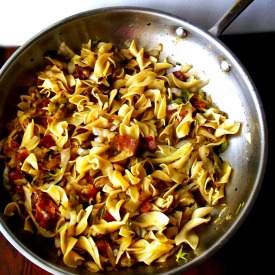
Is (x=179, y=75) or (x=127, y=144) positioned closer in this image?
(x=127, y=144)

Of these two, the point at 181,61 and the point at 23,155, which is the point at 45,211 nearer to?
the point at 23,155

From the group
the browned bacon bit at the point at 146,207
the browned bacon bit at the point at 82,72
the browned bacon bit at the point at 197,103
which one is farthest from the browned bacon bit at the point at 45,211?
the browned bacon bit at the point at 197,103

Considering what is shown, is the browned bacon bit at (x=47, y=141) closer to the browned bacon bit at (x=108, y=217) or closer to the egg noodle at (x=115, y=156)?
the egg noodle at (x=115, y=156)

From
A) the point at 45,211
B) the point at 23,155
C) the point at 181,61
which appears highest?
the point at 181,61

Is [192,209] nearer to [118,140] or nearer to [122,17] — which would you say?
[118,140]

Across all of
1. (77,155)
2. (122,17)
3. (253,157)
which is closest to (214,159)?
(253,157)

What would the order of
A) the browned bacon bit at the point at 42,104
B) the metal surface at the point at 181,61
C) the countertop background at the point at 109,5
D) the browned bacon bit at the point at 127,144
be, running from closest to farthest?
the metal surface at the point at 181,61
the browned bacon bit at the point at 127,144
the browned bacon bit at the point at 42,104
the countertop background at the point at 109,5

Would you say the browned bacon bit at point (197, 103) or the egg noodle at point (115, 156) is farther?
the browned bacon bit at point (197, 103)

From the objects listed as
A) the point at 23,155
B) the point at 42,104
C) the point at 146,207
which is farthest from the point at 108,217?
the point at 42,104
